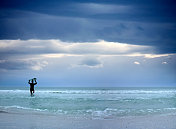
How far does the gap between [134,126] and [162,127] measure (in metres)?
1.13

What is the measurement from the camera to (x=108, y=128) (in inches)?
372

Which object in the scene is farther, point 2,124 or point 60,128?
point 2,124

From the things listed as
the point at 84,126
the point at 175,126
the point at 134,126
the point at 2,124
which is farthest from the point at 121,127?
the point at 2,124

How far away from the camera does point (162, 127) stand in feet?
31.7

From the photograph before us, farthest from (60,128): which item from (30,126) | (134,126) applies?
(134,126)

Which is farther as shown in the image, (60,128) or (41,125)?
(41,125)

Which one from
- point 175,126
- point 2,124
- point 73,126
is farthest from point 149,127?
point 2,124

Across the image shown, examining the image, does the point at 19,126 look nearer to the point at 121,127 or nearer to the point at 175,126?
the point at 121,127

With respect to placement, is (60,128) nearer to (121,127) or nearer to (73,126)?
(73,126)

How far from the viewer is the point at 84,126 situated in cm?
988

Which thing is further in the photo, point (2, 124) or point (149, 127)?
point (2, 124)

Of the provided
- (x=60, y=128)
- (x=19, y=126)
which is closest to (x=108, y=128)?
(x=60, y=128)

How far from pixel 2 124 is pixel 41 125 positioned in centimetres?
174

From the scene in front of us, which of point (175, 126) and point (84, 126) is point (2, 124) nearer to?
point (84, 126)
